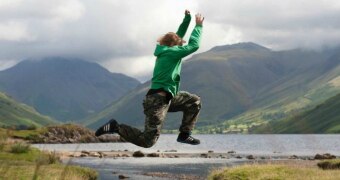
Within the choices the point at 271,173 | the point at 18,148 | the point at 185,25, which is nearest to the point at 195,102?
the point at 185,25

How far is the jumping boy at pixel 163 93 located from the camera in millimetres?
12242

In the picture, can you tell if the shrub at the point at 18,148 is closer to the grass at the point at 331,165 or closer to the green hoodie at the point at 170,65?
the grass at the point at 331,165

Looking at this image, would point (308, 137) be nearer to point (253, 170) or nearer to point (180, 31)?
point (180, 31)

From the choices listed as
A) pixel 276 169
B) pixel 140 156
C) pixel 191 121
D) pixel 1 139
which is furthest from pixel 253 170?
pixel 140 156

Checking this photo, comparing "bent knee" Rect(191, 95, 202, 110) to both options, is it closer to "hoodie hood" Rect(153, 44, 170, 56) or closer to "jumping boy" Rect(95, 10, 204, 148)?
"jumping boy" Rect(95, 10, 204, 148)

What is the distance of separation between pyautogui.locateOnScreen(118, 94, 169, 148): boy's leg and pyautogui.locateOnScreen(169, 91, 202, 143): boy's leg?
56cm

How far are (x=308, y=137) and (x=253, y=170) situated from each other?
2232 cm

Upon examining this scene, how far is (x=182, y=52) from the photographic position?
40.1ft

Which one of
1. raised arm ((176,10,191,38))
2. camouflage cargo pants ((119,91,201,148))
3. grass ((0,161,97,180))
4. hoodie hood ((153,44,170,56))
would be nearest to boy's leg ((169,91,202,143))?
camouflage cargo pants ((119,91,201,148))

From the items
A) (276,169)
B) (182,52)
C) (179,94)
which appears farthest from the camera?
(276,169)

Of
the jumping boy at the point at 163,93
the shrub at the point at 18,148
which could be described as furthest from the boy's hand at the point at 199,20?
the shrub at the point at 18,148

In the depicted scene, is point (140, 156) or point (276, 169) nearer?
point (276, 169)

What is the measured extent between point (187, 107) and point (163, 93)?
49.5 inches

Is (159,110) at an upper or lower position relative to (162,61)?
lower
